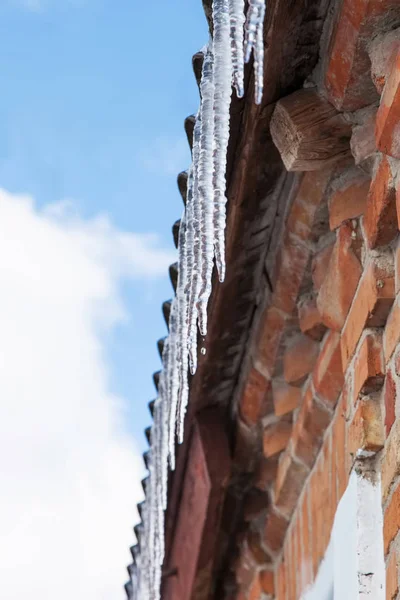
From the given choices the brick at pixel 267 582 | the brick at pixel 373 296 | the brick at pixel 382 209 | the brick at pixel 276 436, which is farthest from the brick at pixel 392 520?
the brick at pixel 267 582

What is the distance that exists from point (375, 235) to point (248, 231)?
1.97 feet

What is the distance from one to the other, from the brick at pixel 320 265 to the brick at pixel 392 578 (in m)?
0.83

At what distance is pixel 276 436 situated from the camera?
10.7ft

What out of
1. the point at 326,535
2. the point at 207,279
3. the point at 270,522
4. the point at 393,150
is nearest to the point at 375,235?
the point at 393,150

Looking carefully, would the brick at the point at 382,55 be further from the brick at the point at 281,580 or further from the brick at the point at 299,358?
the brick at the point at 281,580

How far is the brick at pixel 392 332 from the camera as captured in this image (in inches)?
84.4

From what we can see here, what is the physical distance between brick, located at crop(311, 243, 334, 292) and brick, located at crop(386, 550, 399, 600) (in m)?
0.83

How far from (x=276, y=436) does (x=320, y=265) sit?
759mm

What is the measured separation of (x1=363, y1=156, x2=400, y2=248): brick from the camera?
2.14 meters

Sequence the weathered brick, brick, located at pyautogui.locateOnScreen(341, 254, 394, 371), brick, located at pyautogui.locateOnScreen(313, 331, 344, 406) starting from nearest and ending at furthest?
brick, located at pyautogui.locateOnScreen(341, 254, 394, 371)
brick, located at pyautogui.locateOnScreen(313, 331, 344, 406)
the weathered brick

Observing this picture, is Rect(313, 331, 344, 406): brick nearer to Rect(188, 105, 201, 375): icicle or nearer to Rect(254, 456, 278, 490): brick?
Rect(188, 105, 201, 375): icicle

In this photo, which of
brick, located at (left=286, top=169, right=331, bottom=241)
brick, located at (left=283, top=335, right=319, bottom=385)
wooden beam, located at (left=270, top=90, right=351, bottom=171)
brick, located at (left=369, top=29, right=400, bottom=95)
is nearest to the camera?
brick, located at (left=369, top=29, right=400, bottom=95)

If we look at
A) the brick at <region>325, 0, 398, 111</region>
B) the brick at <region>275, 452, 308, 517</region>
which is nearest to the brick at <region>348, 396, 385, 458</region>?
the brick at <region>325, 0, 398, 111</region>

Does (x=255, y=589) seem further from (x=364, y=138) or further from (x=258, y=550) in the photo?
(x=364, y=138)
